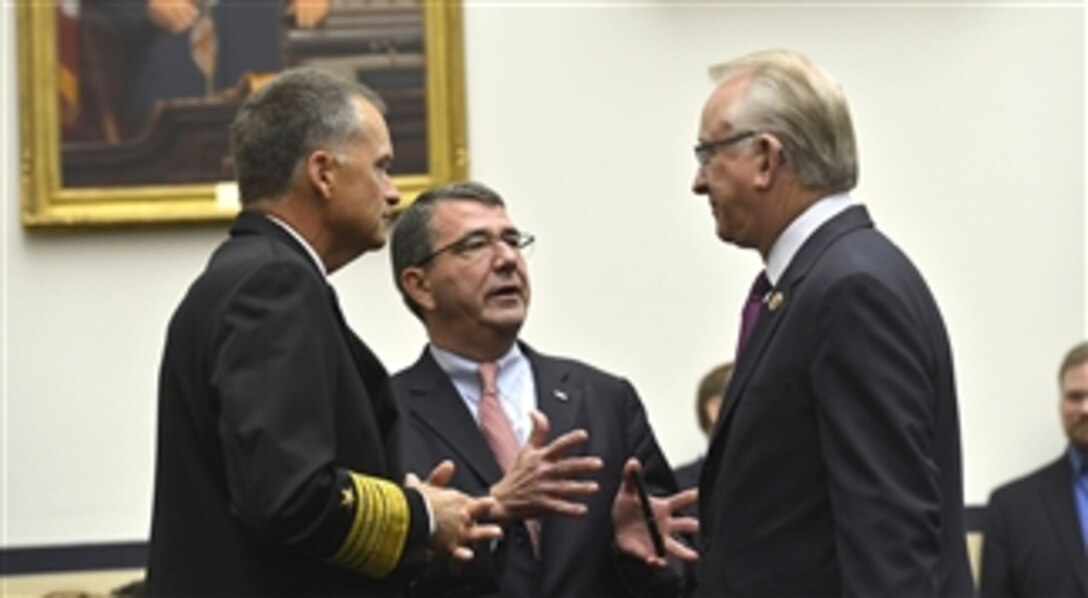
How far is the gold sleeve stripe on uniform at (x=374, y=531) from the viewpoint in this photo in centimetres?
397

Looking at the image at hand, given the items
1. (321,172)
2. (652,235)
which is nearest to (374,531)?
(321,172)

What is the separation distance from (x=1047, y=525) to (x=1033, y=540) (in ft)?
0.24

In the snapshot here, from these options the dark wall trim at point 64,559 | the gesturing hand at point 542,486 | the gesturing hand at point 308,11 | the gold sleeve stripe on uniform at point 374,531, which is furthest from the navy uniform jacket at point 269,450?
the gesturing hand at point 308,11

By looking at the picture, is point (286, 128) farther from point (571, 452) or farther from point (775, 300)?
point (571, 452)

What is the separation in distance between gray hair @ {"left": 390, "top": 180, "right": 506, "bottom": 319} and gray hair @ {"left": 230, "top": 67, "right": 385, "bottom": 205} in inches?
54.9

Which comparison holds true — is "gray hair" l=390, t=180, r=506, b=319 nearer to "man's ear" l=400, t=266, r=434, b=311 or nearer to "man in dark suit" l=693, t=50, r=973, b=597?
"man's ear" l=400, t=266, r=434, b=311

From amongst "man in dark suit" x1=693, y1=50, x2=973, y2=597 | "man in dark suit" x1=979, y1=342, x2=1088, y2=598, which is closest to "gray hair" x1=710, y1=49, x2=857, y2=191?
"man in dark suit" x1=693, y1=50, x2=973, y2=597

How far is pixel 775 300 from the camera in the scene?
4.29m

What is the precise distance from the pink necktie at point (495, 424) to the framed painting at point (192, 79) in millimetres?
2615

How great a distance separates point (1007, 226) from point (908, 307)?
14.5ft

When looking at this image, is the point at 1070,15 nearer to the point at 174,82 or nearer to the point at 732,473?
the point at 174,82

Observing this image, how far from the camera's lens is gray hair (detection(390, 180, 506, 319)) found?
5676 mm

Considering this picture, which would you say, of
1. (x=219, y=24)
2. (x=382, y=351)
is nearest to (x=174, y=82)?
(x=219, y=24)

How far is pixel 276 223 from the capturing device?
4188mm
